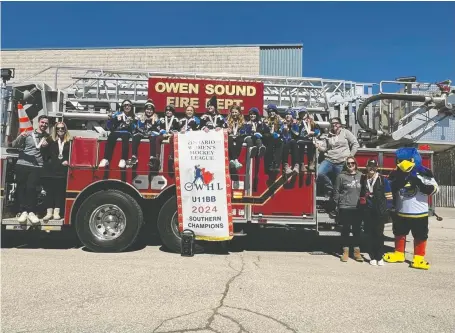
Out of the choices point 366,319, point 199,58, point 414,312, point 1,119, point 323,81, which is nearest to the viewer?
point 366,319

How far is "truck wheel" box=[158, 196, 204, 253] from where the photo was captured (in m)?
6.97

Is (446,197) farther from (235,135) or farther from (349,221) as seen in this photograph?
(235,135)

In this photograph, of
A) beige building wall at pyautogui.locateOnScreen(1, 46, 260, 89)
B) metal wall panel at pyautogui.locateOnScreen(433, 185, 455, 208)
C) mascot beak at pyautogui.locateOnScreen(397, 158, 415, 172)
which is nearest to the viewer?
mascot beak at pyautogui.locateOnScreen(397, 158, 415, 172)

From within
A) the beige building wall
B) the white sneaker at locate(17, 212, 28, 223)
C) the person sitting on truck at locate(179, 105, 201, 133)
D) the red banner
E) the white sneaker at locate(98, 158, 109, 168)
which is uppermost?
the beige building wall

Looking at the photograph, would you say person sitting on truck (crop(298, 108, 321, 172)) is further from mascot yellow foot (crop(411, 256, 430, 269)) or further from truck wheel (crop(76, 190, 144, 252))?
truck wheel (crop(76, 190, 144, 252))

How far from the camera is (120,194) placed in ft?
22.7

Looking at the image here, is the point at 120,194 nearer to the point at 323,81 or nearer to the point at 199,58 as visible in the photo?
the point at 323,81

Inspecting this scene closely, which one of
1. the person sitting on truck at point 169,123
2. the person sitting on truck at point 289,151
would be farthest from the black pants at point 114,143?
the person sitting on truck at point 289,151

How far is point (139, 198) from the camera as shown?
711 cm

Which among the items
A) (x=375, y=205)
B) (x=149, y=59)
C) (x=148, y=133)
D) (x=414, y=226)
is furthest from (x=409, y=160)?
(x=149, y=59)

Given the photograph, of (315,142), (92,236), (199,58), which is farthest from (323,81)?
(199,58)

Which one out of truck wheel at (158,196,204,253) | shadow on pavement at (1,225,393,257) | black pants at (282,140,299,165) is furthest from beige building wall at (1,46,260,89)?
truck wheel at (158,196,204,253)

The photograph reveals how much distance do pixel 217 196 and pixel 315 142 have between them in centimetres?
192

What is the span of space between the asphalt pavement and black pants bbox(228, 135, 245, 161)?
1.70m
